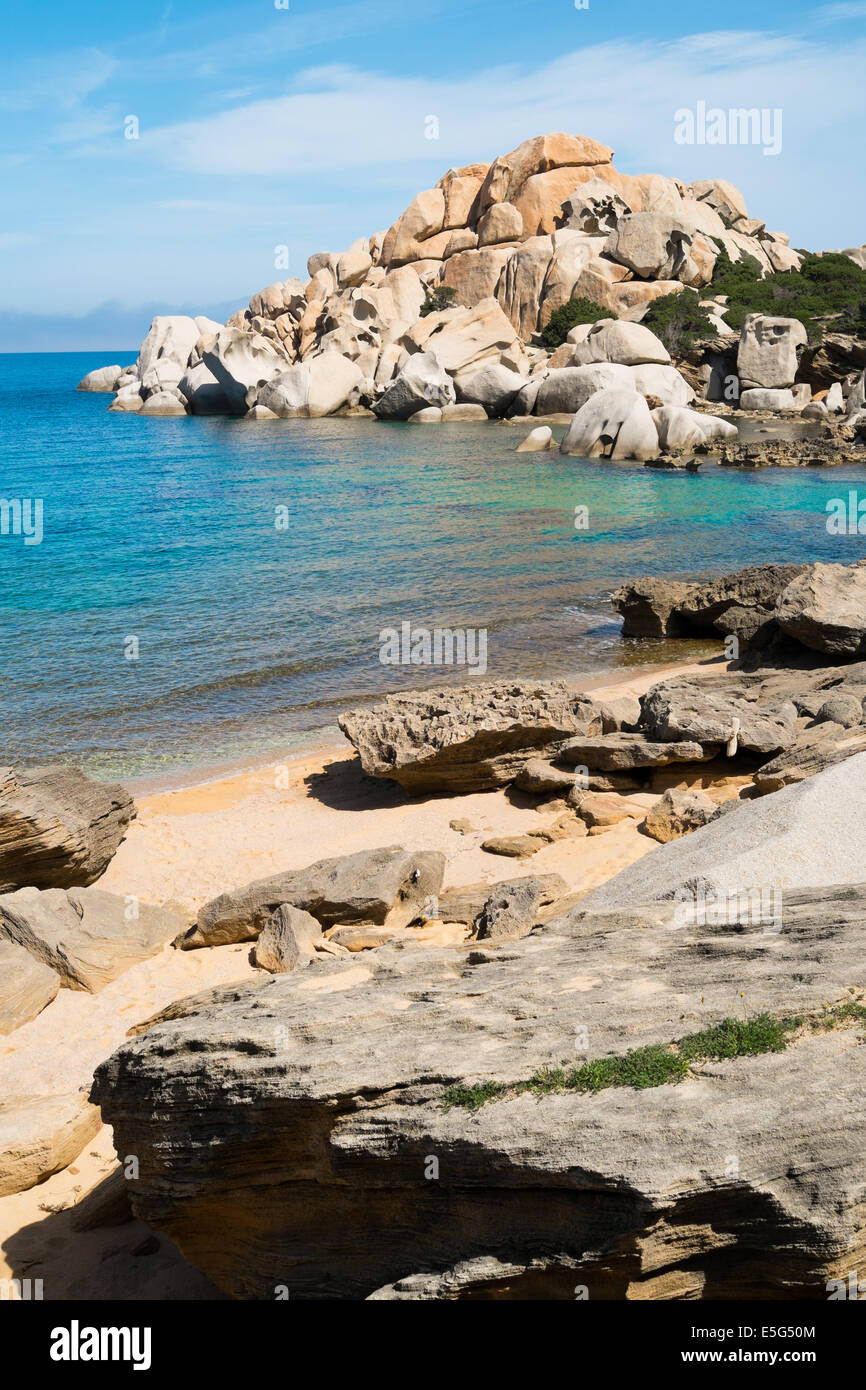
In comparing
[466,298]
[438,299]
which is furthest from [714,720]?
[466,298]

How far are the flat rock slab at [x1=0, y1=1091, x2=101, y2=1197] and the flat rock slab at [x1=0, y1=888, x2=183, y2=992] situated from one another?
174 cm

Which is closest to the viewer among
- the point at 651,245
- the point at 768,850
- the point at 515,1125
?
the point at 515,1125

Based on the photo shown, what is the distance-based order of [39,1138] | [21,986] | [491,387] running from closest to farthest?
[39,1138]
[21,986]
[491,387]

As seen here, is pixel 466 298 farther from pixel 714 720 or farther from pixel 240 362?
pixel 714 720

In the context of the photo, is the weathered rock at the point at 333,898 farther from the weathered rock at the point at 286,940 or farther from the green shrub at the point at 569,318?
the green shrub at the point at 569,318

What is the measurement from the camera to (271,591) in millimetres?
22344

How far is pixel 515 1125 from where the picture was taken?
3.99 meters

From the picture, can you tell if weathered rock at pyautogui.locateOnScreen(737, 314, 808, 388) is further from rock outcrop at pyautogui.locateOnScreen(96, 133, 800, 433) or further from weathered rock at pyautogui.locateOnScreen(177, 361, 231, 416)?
weathered rock at pyautogui.locateOnScreen(177, 361, 231, 416)

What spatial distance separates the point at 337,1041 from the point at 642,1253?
A: 4.89 ft

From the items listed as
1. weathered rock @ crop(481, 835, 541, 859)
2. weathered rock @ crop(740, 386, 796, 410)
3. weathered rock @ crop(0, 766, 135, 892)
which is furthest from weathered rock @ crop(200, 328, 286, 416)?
weathered rock @ crop(481, 835, 541, 859)

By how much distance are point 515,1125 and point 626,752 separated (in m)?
7.10

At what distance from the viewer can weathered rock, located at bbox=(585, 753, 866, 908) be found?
7.02 m

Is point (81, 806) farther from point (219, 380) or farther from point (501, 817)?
point (219, 380)

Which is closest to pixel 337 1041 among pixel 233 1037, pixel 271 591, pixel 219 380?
pixel 233 1037
